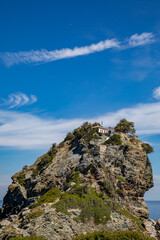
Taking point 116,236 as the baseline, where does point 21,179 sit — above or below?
above

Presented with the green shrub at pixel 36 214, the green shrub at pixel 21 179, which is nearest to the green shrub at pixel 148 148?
the green shrub at pixel 21 179

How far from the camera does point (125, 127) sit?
8462 centimetres

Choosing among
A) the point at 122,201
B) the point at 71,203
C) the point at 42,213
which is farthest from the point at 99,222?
the point at 122,201

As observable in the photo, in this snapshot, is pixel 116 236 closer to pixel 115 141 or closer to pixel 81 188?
pixel 81 188

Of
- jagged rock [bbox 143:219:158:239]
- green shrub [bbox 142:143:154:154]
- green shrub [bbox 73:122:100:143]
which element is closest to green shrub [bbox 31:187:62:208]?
jagged rock [bbox 143:219:158:239]

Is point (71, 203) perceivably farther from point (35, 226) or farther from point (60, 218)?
point (35, 226)

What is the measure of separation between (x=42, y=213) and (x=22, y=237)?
6.99 meters

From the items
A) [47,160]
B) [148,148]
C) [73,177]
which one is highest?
[148,148]

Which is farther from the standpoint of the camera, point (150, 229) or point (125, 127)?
point (125, 127)

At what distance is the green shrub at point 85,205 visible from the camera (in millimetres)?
44344

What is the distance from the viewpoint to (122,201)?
58.3 metres

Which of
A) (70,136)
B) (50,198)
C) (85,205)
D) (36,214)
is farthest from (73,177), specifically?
(70,136)

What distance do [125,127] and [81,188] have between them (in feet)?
133

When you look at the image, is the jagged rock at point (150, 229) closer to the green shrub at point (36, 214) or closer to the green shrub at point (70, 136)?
the green shrub at point (36, 214)
